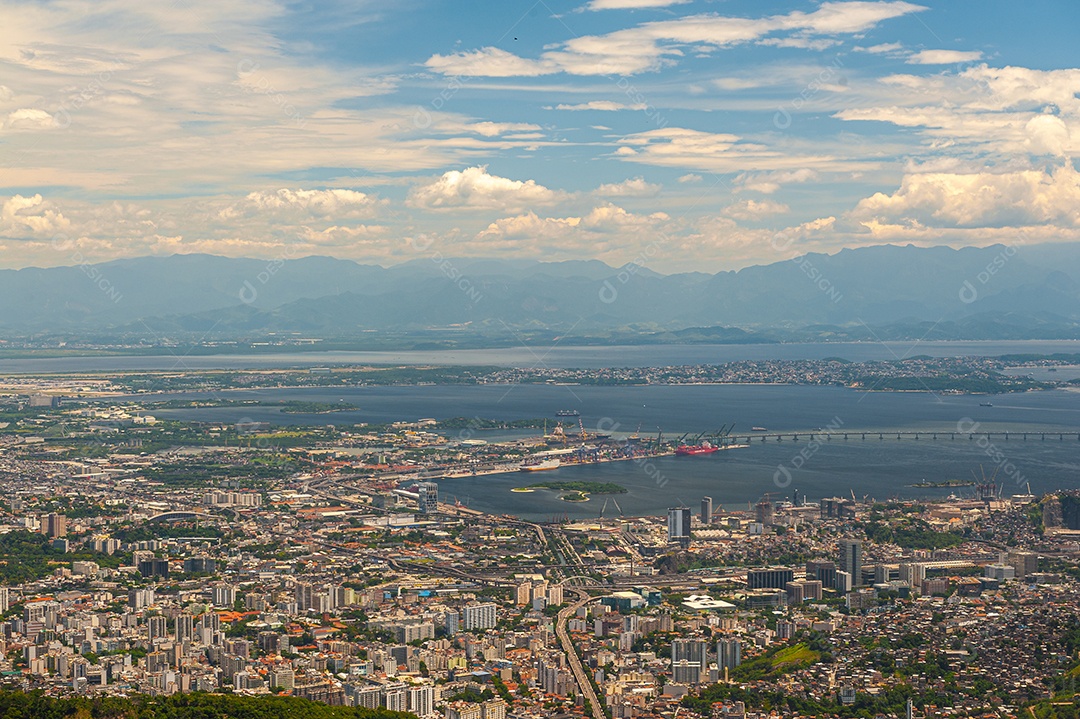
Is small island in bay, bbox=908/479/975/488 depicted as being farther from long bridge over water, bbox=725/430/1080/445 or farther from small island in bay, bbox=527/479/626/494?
long bridge over water, bbox=725/430/1080/445

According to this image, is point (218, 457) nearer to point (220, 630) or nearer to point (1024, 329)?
point (220, 630)

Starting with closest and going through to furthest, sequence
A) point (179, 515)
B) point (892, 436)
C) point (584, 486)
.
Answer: point (179, 515) < point (584, 486) < point (892, 436)

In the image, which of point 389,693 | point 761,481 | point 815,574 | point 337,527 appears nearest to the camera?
point 389,693

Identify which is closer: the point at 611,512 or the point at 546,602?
the point at 546,602

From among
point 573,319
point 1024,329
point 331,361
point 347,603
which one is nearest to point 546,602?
point 347,603

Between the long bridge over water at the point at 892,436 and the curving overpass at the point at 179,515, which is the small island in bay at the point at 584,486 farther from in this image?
the long bridge over water at the point at 892,436

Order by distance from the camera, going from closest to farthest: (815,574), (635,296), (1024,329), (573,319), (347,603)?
(347,603) → (815,574) → (1024,329) → (573,319) → (635,296)

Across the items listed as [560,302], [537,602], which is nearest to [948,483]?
[537,602]

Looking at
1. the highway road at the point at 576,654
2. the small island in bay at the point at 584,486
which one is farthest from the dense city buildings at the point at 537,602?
the small island in bay at the point at 584,486

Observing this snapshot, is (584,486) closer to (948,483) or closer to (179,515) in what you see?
(948,483)
